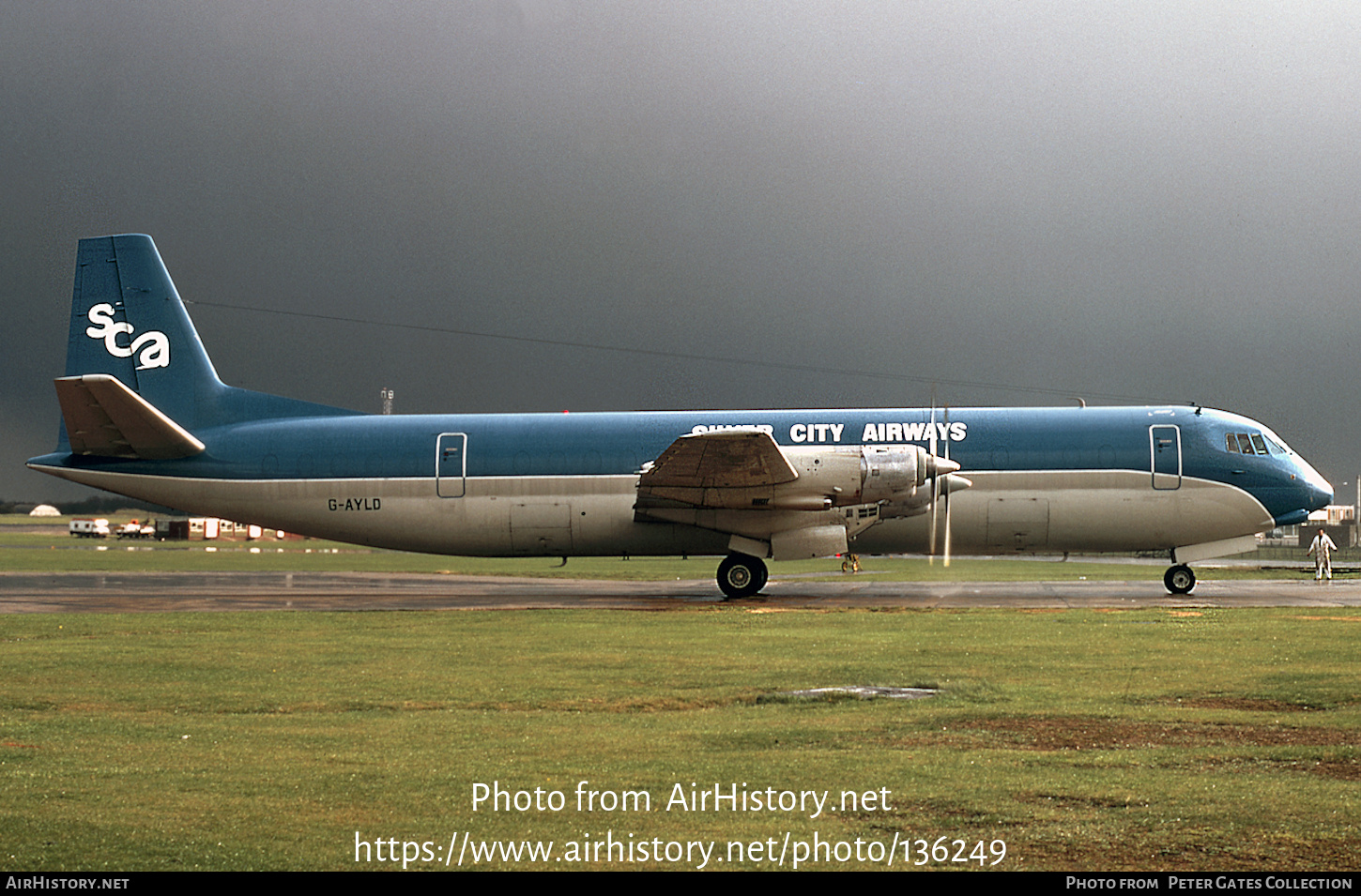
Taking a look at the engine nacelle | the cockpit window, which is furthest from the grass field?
the cockpit window

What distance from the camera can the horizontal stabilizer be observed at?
28375mm

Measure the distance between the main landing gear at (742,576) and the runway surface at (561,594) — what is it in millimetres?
389

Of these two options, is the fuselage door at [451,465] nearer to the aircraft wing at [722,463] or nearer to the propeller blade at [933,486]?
the aircraft wing at [722,463]

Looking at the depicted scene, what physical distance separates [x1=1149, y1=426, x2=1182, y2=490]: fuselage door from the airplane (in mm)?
48

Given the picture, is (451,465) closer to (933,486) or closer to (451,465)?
(451,465)

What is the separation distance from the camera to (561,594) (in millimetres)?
30875

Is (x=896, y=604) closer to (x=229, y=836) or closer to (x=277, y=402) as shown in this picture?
(x=277, y=402)

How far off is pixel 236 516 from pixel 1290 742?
26.9m

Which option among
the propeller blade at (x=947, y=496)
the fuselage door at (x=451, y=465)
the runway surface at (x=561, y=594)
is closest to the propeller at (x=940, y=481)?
the propeller blade at (x=947, y=496)

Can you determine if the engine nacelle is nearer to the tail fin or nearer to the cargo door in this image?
the cargo door

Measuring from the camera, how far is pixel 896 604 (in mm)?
25812

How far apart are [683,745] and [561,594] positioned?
21.4 meters

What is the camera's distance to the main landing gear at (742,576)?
A: 28.5 m
